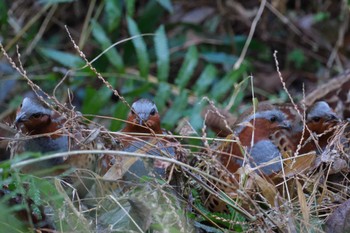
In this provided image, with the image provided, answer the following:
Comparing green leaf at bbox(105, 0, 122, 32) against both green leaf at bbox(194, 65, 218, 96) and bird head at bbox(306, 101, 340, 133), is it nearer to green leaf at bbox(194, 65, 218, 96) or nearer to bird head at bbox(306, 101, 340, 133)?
green leaf at bbox(194, 65, 218, 96)

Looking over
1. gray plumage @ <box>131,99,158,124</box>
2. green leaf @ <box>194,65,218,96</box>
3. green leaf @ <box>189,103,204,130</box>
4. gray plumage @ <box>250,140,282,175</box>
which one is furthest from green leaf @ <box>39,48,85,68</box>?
gray plumage @ <box>250,140,282,175</box>

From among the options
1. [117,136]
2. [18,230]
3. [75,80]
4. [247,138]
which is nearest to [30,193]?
[18,230]

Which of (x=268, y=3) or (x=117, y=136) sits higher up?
(x=117, y=136)

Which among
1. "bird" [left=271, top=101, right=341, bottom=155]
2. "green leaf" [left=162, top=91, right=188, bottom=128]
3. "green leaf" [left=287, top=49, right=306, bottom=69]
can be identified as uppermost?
"bird" [left=271, top=101, right=341, bottom=155]

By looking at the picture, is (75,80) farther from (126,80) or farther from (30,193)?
(30,193)


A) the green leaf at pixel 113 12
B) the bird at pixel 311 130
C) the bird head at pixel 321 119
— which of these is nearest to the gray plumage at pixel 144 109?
the bird at pixel 311 130

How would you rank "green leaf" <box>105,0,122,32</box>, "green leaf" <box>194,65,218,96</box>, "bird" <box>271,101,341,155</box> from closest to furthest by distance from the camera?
"bird" <box>271,101,341,155</box> < "green leaf" <box>194,65,218,96</box> < "green leaf" <box>105,0,122,32</box>

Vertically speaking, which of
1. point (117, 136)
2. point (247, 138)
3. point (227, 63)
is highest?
point (117, 136)
